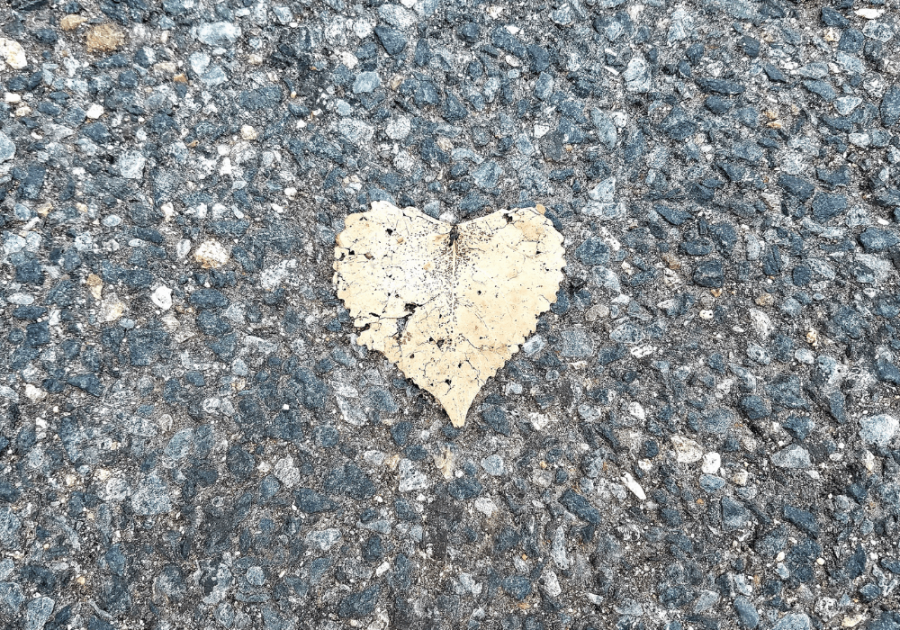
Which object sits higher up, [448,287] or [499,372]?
[448,287]

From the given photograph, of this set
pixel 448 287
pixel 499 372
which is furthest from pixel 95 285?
pixel 499 372

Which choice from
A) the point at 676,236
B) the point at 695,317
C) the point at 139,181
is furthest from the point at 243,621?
the point at 676,236

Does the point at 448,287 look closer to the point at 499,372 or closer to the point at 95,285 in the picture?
the point at 499,372

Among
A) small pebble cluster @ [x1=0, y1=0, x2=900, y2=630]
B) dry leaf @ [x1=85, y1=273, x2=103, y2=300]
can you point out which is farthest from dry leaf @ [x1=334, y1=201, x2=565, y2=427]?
dry leaf @ [x1=85, y1=273, x2=103, y2=300]

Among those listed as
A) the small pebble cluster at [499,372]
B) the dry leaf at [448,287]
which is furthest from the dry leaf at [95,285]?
the dry leaf at [448,287]

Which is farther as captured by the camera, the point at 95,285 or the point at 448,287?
the point at 448,287

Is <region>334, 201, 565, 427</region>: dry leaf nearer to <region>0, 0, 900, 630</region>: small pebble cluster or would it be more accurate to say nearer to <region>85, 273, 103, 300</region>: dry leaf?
<region>0, 0, 900, 630</region>: small pebble cluster
